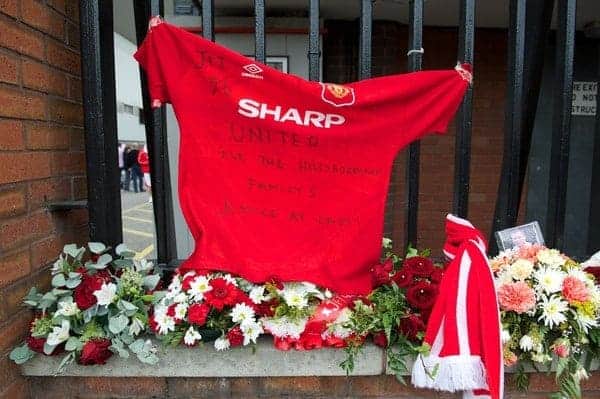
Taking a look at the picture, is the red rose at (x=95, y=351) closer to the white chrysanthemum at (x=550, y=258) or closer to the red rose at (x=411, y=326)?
the red rose at (x=411, y=326)

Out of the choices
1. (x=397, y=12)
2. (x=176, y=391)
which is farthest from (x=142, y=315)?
(x=397, y=12)

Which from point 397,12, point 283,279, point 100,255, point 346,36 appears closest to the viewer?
point 283,279

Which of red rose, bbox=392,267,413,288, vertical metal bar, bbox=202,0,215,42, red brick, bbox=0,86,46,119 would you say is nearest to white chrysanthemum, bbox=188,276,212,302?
red rose, bbox=392,267,413,288

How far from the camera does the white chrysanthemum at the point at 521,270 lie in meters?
1.74

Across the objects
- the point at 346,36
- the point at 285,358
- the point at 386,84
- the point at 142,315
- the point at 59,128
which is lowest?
the point at 285,358

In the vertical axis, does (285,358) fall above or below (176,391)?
above

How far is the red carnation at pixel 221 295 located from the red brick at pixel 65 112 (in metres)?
0.87

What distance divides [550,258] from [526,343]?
0.32 metres

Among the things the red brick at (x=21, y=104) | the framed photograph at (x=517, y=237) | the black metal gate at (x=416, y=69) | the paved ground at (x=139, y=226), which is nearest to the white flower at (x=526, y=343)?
the framed photograph at (x=517, y=237)

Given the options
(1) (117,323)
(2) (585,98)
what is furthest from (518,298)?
(2) (585,98)

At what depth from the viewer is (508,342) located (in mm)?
1702

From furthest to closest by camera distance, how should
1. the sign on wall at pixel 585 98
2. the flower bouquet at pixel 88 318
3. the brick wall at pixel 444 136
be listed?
the sign on wall at pixel 585 98 → the brick wall at pixel 444 136 → the flower bouquet at pixel 88 318

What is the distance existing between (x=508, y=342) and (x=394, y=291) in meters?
0.41

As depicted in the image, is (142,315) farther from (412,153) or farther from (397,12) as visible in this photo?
(397,12)
